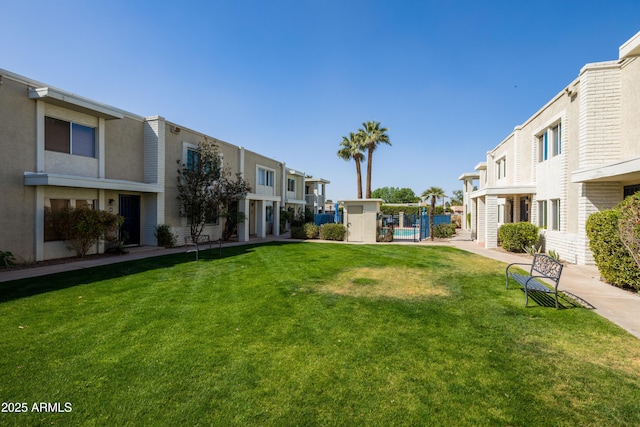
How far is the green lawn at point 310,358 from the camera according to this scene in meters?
3.06

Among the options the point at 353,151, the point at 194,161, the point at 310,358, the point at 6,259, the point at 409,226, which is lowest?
the point at 310,358

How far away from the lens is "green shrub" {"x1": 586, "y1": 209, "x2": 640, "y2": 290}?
7574 millimetres

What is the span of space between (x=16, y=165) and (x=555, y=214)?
70.6ft

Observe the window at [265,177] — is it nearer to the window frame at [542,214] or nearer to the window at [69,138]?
the window at [69,138]

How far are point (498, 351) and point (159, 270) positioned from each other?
9.78 meters

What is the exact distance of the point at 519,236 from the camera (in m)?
15.2

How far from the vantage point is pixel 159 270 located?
1020 cm

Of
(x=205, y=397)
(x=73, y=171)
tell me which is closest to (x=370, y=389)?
(x=205, y=397)

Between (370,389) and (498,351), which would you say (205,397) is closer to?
(370,389)

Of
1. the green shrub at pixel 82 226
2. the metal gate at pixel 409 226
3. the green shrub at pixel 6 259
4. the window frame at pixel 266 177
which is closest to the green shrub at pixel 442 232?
the metal gate at pixel 409 226

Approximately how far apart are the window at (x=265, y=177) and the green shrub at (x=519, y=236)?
17.9 meters

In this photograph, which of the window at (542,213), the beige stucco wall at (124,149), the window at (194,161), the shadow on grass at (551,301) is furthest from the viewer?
the window at (194,161)

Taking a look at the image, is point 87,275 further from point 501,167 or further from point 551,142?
point 501,167

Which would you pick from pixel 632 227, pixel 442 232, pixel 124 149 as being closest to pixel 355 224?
pixel 442 232
